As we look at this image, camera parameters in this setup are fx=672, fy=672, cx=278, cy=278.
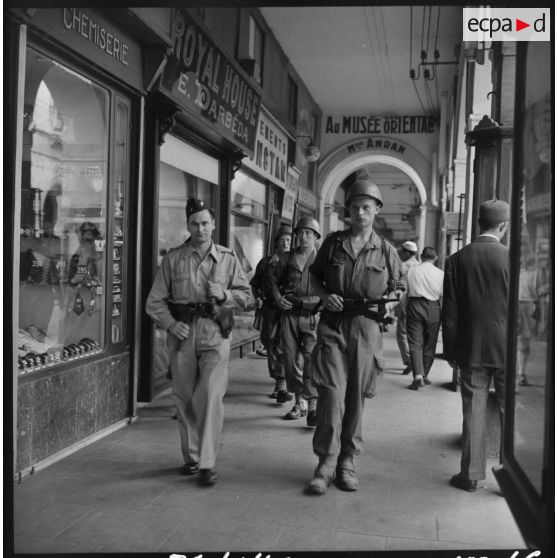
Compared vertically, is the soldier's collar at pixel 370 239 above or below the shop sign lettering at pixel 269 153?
below

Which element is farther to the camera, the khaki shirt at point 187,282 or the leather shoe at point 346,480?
the khaki shirt at point 187,282

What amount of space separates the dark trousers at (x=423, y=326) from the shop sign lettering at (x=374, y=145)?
11569 mm

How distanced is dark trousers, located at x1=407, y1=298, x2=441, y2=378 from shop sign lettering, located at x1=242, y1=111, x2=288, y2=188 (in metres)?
3.55

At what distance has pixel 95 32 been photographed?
4.90 meters

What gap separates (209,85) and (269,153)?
14.2 ft

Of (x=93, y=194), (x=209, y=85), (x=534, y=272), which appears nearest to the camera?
(x=534, y=272)

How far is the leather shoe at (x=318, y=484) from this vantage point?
413 centimetres

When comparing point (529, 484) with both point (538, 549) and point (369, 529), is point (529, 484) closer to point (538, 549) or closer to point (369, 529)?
point (538, 549)

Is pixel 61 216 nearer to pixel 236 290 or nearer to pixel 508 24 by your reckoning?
pixel 236 290

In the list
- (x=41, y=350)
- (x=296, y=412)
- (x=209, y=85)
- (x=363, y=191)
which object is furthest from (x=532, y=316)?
(x=209, y=85)

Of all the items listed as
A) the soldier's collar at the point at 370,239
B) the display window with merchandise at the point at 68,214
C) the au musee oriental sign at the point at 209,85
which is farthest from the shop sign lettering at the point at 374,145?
the soldier's collar at the point at 370,239

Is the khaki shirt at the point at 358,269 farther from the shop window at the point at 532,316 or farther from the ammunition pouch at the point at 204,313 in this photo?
the shop window at the point at 532,316

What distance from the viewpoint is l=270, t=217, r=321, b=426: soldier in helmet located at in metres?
6.28

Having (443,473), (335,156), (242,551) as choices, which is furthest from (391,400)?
(335,156)
